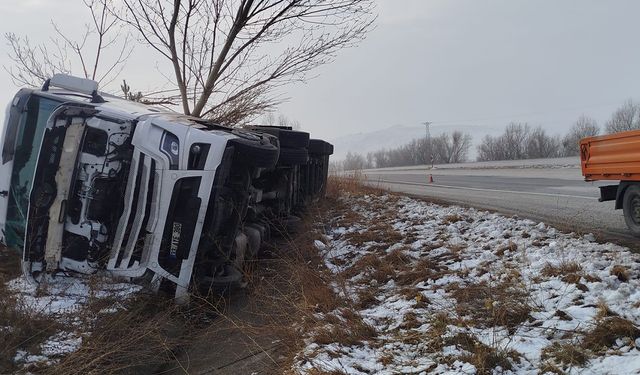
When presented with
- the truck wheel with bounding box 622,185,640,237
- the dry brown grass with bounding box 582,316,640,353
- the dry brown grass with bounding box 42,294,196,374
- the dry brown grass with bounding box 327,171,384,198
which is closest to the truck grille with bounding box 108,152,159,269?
the dry brown grass with bounding box 42,294,196,374

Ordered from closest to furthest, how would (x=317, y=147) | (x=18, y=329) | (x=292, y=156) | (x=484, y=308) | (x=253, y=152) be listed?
(x=18, y=329) → (x=484, y=308) → (x=253, y=152) → (x=292, y=156) → (x=317, y=147)

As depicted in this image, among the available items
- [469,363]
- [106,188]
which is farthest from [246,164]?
[469,363]

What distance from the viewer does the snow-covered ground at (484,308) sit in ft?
11.2

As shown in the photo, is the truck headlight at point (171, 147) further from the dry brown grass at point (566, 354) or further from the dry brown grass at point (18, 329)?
the dry brown grass at point (566, 354)

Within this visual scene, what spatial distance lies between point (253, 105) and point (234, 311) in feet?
24.6

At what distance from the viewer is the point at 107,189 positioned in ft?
15.4

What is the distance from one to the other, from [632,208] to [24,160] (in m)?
7.31

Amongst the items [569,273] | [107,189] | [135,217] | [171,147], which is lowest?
[569,273]

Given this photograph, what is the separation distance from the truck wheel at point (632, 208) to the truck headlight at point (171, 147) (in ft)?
19.3

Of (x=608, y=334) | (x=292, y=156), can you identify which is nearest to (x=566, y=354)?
(x=608, y=334)

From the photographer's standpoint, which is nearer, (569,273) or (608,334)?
(608,334)

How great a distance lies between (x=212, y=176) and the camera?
4762 millimetres

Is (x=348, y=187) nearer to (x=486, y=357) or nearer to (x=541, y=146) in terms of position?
(x=486, y=357)

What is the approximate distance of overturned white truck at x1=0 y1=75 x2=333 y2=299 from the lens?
4.62 metres
